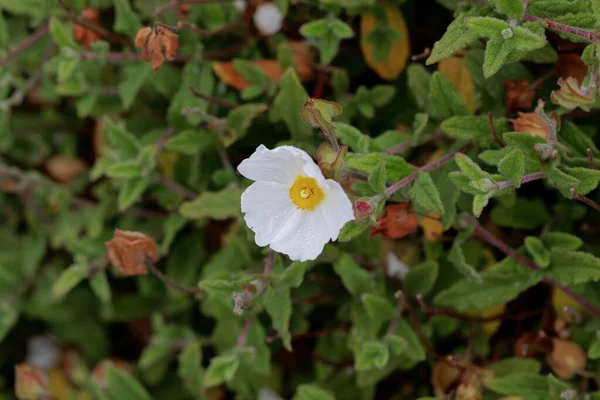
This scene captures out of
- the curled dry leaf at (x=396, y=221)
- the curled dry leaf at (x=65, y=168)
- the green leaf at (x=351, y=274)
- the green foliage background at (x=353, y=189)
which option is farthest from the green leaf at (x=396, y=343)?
the curled dry leaf at (x=65, y=168)

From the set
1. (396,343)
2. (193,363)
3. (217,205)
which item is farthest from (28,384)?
(396,343)

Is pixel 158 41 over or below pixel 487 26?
below

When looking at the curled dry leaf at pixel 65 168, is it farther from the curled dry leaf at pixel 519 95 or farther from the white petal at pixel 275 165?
the curled dry leaf at pixel 519 95

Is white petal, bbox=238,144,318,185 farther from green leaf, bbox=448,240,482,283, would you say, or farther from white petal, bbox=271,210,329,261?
green leaf, bbox=448,240,482,283

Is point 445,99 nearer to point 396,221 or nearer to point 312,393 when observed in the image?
point 396,221

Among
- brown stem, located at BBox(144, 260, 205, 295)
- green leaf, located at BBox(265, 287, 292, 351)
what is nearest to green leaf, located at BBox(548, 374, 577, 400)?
green leaf, located at BBox(265, 287, 292, 351)

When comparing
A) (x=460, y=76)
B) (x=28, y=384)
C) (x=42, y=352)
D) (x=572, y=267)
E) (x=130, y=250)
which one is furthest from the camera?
(x=42, y=352)
